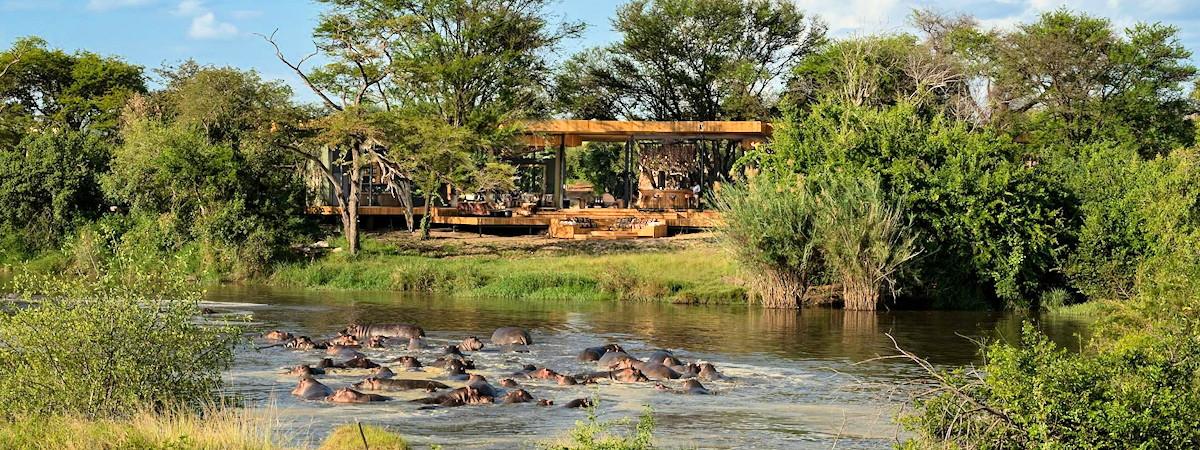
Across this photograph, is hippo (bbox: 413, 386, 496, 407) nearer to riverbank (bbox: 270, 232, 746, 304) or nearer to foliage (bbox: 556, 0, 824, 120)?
riverbank (bbox: 270, 232, 746, 304)

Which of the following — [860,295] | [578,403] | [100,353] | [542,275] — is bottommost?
[578,403]

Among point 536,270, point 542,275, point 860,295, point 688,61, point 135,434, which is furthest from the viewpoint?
point 688,61

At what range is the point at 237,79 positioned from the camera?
4234cm

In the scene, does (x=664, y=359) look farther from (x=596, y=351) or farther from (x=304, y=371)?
(x=304, y=371)

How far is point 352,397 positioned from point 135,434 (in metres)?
5.98

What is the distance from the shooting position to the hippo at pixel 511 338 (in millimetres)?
25359

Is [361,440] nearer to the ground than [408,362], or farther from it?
farther from it

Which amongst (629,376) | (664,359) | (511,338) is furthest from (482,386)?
(511,338)

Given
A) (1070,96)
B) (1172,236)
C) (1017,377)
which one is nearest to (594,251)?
(1172,236)

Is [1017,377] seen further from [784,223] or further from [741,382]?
[784,223]

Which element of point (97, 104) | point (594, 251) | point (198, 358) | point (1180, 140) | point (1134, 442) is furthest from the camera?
point (97, 104)

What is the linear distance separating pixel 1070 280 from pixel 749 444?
2160cm

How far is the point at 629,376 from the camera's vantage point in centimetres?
2067

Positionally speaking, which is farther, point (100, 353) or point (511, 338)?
point (511, 338)
